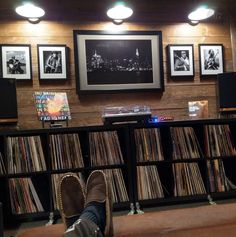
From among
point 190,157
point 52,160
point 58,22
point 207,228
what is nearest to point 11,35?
point 58,22

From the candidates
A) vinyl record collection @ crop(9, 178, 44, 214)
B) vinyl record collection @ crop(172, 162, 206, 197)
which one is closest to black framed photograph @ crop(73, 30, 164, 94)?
vinyl record collection @ crop(172, 162, 206, 197)

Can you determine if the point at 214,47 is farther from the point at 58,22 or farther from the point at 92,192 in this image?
the point at 92,192

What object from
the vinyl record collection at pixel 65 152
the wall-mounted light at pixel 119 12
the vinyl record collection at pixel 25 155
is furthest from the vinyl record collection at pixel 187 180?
the wall-mounted light at pixel 119 12

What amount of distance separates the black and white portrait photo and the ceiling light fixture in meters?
1.67

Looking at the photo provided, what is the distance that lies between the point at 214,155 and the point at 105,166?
3.13 ft

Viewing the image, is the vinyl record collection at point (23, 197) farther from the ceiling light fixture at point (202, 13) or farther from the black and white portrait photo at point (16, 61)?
the ceiling light fixture at point (202, 13)

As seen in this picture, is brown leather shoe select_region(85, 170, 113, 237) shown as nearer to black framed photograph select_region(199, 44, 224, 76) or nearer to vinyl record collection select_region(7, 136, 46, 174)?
vinyl record collection select_region(7, 136, 46, 174)

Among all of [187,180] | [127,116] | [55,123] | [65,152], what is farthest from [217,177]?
[55,123]

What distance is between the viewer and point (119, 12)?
9.24 feet

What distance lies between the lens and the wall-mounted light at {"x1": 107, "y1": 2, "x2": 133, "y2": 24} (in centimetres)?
281

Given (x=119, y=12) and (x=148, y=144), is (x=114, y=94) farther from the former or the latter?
(x=119, y=12)

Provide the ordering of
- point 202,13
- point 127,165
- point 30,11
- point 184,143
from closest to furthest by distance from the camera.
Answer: point 127,165 < point 184,143 < point 30,11 < point 202,13

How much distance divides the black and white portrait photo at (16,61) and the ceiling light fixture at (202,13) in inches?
65.7

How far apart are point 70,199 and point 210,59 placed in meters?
2.30
